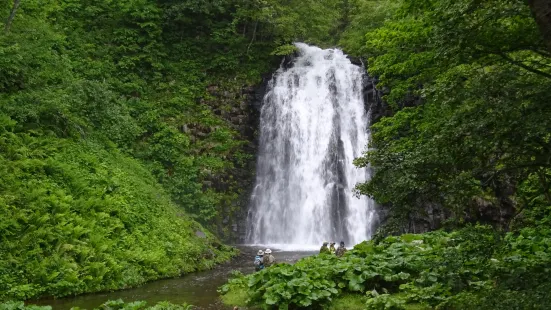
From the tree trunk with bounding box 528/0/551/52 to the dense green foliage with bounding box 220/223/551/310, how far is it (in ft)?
7.91

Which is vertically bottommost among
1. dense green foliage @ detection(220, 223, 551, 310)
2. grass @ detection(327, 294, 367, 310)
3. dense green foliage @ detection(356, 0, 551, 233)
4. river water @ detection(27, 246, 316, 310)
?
river water @ detection(27, 246, 316, 310)

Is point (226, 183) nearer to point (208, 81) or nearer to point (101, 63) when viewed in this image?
point (208, 81)

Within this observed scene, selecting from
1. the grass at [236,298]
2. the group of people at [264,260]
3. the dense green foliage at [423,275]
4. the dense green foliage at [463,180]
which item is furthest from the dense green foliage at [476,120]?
the group of people at [264,260]

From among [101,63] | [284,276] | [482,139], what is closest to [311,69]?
[101,63]

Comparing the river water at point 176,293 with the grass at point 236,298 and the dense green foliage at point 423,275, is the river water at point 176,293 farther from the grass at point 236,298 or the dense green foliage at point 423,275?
the dense green foliage at point 423,275

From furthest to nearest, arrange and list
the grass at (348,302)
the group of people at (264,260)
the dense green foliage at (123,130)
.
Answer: the group of people at (264,260) < the dense green foliage at (123,130) < the grass at (348,302)

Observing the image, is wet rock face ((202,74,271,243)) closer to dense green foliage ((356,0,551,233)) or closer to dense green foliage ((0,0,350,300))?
dense green foliage ((0,0,350,300))

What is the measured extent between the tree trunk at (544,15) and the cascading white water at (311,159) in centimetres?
1700

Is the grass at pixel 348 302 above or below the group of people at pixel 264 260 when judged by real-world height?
below

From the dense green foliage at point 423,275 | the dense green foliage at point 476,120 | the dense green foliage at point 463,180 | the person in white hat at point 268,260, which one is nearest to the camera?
the dense green foliage at point 476,120

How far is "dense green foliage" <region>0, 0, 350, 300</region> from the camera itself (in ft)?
36.3

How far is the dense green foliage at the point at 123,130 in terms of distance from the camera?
36.3ft

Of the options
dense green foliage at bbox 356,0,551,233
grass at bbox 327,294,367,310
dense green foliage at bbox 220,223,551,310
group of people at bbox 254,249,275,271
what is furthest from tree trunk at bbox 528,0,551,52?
group of people at bbox 254,249,275,271

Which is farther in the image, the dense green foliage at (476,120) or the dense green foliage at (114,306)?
the dense green foliage at (114,306)
